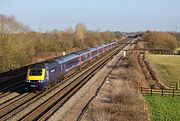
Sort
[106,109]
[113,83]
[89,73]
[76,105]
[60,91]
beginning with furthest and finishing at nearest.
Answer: [89,73]
[113,83]
[60,91]
[76,105]
[106,109]

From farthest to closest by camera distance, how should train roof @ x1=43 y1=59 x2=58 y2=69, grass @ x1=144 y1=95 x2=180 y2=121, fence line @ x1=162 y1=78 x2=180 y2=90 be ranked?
1. fence line @ x1=162 y1=78 x2=180 y2=90
2. train roof @ x1=43 y1=59 x2=58 y2=69
3. grass @ x1=144 y1=95 x2=180 y2=121

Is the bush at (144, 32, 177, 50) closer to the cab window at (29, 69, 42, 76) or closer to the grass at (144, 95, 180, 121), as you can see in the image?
the grass at (144, 95, 180, 121)

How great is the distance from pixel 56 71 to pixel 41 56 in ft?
115

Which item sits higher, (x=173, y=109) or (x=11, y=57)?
(x=11, y=57)

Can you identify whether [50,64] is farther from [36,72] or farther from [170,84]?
[170,84]

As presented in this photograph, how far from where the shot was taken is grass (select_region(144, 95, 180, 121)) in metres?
23.6

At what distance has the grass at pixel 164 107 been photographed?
23.6 meters

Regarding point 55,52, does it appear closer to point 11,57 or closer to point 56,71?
point 11,57

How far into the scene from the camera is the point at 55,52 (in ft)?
245

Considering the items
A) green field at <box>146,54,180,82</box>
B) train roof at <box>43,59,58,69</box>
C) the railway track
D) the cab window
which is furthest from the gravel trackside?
green field at <box>146,54,180,82</box>

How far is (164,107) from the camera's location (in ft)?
88.9

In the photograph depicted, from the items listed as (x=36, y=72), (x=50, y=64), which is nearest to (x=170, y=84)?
(x=50, y=64)

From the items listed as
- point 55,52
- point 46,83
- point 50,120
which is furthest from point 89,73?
point 55,52

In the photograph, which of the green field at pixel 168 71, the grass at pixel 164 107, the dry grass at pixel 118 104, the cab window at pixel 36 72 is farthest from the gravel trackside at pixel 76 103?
the green field at pixel 168 71
